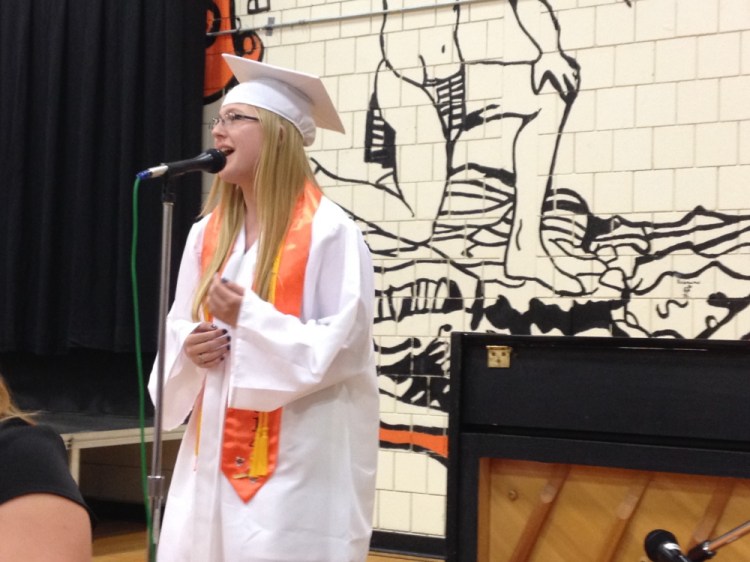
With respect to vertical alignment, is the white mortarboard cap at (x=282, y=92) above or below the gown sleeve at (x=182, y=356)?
above

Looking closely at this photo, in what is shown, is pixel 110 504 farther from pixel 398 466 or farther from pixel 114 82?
pixel 114 82

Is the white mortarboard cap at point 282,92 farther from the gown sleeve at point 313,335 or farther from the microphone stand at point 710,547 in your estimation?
the microphone stand at point 710,547

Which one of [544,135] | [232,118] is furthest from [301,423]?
[544,135]

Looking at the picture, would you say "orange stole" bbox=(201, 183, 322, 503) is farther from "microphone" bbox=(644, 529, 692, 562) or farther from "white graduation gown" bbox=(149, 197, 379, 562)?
"microphone" bbox=(644, 529, 692, 562)

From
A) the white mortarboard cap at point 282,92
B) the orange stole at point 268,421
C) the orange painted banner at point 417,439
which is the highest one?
the white mortarboard cap at point 282,92

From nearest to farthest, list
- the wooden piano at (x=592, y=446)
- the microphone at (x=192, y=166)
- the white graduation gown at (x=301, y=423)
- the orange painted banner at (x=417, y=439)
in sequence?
the wooden piano at (x=592, y=446) → the white graduation gown at (x=301, y=423) → the microphone at (x=192, y=166) → the orange painted banner at (x=417, y=439)

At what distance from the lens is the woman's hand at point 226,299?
6.92 feet

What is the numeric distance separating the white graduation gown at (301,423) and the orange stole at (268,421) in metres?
0.02

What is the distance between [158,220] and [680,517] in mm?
3744

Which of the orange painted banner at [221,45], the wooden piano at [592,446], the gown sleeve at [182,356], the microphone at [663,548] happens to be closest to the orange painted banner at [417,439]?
the orange painted banner at [221,45]

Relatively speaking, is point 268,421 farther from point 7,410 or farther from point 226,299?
point 7,410

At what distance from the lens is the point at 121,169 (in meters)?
5.11

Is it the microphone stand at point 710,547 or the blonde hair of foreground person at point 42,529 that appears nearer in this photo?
the blonde hair of foreground person at point 42,529

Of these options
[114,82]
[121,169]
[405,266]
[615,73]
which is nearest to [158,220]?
[121,169]
